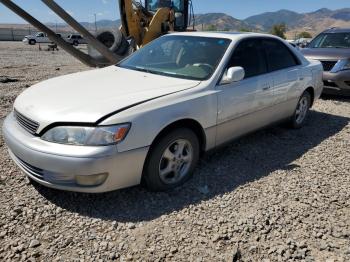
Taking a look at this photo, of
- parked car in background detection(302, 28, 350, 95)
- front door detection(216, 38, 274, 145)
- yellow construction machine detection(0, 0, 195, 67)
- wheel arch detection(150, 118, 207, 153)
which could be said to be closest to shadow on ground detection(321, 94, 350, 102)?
parked car in background detection(302, 28, 350, 95)

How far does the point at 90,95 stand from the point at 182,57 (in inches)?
54.9

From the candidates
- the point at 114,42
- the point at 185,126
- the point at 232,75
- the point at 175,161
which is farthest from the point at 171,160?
the point at 114,42

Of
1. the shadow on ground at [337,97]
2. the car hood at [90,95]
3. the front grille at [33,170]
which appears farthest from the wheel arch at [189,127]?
the shadow on ground at [337,97]

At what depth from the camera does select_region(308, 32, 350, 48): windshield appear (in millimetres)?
9141

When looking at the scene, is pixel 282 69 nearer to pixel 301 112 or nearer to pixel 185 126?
pixel 301 112

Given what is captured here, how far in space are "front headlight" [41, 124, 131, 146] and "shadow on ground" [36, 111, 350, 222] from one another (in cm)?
70

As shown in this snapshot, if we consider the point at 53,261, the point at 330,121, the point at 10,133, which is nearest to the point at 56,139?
the point at 10,133

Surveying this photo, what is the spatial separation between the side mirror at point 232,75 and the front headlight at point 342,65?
5.21 meters

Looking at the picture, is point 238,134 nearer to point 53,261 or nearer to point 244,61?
point 244,61

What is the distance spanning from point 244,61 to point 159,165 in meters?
1.82

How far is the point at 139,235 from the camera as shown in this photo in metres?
2.96

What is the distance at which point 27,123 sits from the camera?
10.7ft

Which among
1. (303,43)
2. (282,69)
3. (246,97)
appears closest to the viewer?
(246,97)

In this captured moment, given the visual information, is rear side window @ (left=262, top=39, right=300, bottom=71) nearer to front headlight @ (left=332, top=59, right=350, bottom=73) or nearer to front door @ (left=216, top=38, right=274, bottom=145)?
front door @ (left=216, top=38, right=274, bottom=145)
